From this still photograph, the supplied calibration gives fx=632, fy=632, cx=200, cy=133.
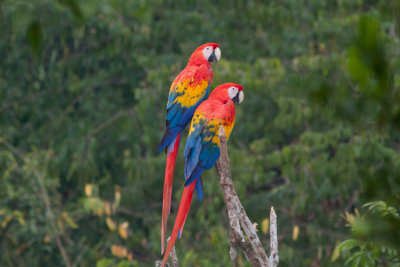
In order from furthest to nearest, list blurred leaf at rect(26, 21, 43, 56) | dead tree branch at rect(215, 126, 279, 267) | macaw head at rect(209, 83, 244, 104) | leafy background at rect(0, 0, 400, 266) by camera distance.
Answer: leafy background at rect(0, 0, 400, 266)
macaw head at rect(209, 83, 244, 104)
dead tree branch at rect(215, 126, 279, 267)
blurred leaf at rect(26, 21, 43, 56)

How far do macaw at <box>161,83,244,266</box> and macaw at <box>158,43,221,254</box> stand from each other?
0.16 ft

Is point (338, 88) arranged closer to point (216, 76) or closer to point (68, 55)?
point (216, 76)

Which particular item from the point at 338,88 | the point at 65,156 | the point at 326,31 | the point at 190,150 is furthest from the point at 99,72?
the point at 338,88

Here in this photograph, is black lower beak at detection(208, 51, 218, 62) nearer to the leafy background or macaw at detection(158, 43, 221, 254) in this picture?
macaw at detection(158, 43, 221, 254)

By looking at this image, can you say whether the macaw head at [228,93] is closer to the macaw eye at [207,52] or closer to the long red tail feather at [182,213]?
the macaw eye at [207,52]

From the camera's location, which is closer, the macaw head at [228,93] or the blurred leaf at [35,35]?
the blurred leaf at [35,35]

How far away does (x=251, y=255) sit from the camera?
5.29 ft

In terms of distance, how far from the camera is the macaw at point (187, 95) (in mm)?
1713

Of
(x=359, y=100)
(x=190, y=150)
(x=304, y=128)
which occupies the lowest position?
(x=359, y=100)

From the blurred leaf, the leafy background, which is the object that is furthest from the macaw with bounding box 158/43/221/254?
the leafy background

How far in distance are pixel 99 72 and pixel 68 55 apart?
0.36 m

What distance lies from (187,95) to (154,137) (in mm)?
3110

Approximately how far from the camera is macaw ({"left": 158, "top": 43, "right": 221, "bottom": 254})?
1713 mm

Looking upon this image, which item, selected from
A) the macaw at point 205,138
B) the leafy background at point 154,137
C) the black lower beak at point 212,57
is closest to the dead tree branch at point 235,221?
the macaw at point 205,138
